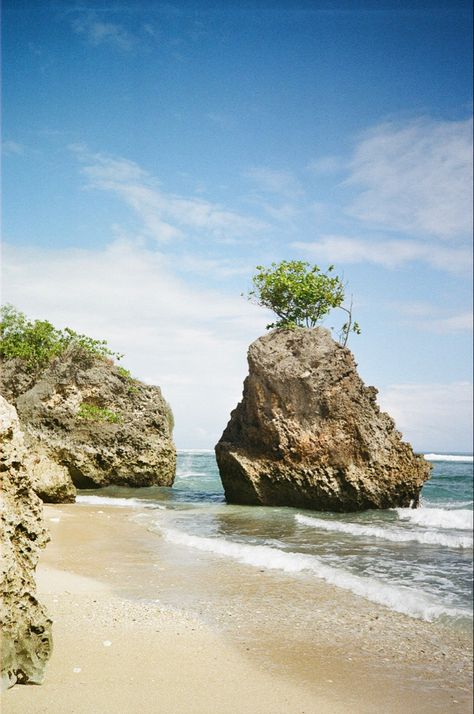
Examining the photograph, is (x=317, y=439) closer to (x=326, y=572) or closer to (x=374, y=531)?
(x=374, y=531)

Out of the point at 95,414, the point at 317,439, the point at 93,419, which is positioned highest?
the point at 95,414

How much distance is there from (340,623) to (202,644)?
1.83 metres

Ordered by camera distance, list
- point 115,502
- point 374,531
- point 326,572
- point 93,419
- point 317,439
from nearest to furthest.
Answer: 1. point 326,572
2. point 374,531
3. point 317,439
4. point 115,502
5. point 93,419

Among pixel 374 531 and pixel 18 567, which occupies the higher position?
pixel 18 567

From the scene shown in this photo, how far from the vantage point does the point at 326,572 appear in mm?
8898

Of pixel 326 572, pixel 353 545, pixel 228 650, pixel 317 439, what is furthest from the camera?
pixel 317 439

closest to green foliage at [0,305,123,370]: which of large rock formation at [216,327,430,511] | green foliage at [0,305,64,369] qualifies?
green foliage at [0,305,64,369]

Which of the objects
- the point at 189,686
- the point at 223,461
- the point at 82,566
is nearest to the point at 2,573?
the point at 189,686

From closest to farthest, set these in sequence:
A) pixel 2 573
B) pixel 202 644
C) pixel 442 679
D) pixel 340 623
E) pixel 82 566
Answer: pixel 442 679
pixel 2 573
pixel 202 644
pixel 340 623
pixel 82 566

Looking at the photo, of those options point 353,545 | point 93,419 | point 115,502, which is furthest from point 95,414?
point 353,545

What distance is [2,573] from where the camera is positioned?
4.47 metres

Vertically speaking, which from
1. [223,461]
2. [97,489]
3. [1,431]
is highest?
[1,431]

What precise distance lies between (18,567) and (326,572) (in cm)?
584

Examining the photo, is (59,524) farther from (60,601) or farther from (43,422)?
(43,422)
